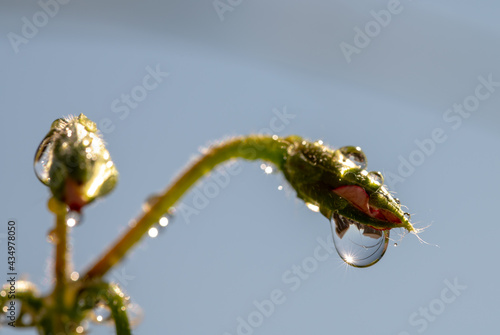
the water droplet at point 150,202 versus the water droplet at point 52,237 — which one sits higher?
the water droplet at point 150,202

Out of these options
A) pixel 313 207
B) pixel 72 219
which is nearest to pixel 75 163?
pixel 72 219

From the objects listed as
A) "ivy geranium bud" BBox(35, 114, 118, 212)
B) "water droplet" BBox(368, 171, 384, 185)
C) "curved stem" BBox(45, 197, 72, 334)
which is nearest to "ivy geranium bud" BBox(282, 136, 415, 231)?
"water droplet" BBox(368, 171, 384, 185)

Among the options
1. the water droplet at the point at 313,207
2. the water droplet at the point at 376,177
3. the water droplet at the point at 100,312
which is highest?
the water droplet at the point at 376,177

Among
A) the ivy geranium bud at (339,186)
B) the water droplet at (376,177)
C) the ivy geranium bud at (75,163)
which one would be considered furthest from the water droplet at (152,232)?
the water droplet at (376,177)

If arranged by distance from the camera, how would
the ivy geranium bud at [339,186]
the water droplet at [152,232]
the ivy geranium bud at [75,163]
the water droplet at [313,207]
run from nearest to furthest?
the ivy geranium bud at [75,163] → the water droplet at [152,232] → the ivy geranium bud at [339,186] → the water droplet at [313,207]

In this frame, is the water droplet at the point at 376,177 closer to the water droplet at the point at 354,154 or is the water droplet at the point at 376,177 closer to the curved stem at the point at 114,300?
the water droplet at the point at 354,154
